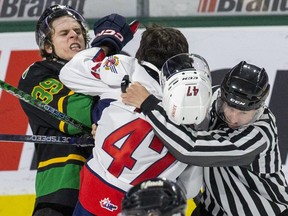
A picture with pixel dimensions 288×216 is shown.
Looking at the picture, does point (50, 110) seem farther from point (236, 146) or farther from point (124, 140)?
point (236, 146)

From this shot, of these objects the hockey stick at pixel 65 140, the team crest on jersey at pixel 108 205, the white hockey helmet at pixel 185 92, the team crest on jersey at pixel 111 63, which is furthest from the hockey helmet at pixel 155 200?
the hockey stick at pixel 65 140

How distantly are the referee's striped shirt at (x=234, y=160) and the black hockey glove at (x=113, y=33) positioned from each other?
0.46 meters

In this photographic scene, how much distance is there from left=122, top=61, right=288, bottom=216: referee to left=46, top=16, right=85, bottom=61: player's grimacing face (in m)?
0.57

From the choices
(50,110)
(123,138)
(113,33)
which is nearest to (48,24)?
(113,33)

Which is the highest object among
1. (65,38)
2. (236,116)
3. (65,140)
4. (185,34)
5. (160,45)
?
(160,45)

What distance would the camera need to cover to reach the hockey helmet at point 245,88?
2447mm

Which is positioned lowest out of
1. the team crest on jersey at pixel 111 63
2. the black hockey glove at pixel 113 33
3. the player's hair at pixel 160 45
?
the black hockey glove at pixel 113 33

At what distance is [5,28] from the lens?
393 centimetres

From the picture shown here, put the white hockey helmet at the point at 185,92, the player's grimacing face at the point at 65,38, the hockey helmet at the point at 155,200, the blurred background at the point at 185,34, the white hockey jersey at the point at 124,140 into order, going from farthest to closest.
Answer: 1. the blurred background at the point at 185,34
2. the player's grimacing face at the point at 65,38
3. the white hockey jersey at the point at 124,140
4. the white hockey helmet at the point at 185,92
5. the hockey helmet at the point at 155,200

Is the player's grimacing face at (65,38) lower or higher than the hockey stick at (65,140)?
higher

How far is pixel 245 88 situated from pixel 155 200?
64 centimetres

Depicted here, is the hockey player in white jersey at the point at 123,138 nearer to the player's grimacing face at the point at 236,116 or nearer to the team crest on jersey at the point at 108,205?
the team crest on jersey at the point at 108,205

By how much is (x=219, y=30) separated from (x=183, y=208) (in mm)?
2013

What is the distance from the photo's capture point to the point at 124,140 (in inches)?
95.3
